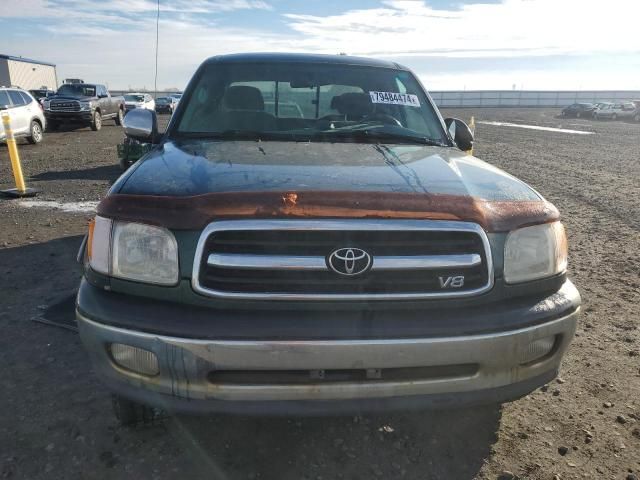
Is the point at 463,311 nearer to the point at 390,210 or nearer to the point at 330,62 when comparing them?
the point at 390,210

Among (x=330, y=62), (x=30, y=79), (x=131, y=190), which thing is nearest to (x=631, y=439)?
(x=131, y=190)

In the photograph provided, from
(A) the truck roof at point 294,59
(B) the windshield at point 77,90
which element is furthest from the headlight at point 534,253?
(B) the windshield at point 77,90

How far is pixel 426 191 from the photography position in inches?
80.1

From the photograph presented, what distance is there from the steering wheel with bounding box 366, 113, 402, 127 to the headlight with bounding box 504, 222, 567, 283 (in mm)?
1489

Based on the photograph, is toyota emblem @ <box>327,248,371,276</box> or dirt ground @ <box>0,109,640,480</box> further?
dirt ground @ <box>0,109,640,480</box>

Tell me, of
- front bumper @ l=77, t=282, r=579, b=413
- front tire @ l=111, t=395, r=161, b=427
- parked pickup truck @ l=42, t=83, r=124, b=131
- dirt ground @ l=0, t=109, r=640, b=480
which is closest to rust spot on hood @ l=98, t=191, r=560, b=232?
front bumper @ l=77, t=282, r=579, b=413

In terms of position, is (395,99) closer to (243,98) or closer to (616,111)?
(243,98)

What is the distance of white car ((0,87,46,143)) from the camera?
1348cm

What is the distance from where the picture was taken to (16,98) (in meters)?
14.0

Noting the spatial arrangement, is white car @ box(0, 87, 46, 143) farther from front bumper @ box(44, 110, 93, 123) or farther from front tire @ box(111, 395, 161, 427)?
front tire @ box(111, 395, 161, 427)

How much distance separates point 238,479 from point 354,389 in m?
0.73

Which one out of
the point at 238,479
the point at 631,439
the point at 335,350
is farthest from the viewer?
the point at 631,439

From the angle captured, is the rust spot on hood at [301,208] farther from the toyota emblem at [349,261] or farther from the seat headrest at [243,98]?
the seat headrest at [243,98]

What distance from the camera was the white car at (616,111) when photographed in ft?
→ 124
